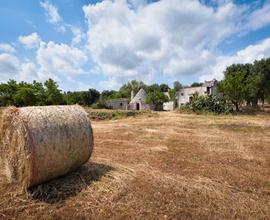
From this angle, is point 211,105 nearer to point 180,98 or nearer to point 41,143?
point 180,98

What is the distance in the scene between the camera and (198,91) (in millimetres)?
43062

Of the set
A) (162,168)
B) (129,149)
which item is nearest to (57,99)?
(129,149)

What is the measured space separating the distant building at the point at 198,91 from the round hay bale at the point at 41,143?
1463 inches

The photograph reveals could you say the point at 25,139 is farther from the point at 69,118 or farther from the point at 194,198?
the point at 194,198

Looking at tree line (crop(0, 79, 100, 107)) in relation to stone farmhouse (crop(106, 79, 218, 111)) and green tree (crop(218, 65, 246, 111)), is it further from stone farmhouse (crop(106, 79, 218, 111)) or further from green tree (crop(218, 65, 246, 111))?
green tree (crop(218, 65, 246, 111))

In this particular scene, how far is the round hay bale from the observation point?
3553mm

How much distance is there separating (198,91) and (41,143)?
42.0 m

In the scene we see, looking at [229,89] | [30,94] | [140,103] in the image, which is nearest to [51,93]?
[30,94]

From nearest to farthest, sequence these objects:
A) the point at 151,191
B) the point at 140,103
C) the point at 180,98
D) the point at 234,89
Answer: the point at 151,191 → the point at 234,89 → the point at 180,98 → the point at 140,103

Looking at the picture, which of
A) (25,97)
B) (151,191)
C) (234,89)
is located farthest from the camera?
(25,97)

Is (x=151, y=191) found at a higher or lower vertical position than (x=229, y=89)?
lower

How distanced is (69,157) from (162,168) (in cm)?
224

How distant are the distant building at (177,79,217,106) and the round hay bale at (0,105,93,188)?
37.2 m

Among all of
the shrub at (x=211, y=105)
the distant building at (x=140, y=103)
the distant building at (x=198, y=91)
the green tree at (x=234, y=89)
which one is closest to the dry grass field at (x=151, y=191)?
the shrub at (x=211, y=105)
